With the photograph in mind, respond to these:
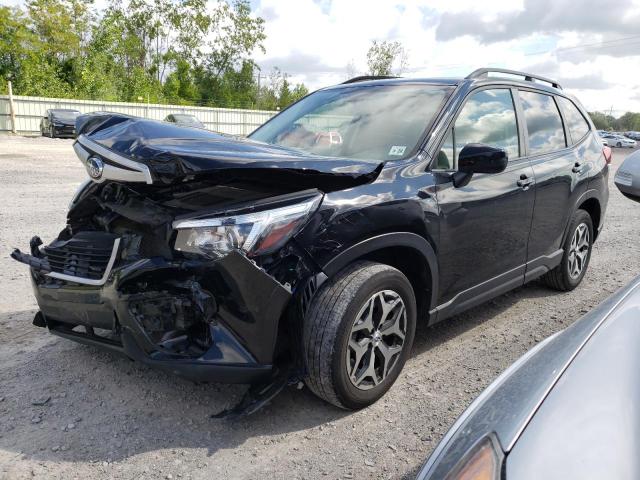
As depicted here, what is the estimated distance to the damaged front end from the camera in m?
2.45

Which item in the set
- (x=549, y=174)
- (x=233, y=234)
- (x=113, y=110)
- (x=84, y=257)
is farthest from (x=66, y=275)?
(x=113, y=110)

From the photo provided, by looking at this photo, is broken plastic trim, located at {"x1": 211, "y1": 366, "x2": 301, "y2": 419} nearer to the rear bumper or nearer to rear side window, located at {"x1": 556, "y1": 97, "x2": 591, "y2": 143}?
the rear bumper

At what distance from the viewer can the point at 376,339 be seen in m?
2.91

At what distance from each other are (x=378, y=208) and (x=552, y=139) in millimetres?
2379

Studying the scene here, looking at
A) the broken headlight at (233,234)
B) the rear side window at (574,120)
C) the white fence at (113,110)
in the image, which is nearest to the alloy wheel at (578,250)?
the rear side window at (574,120)

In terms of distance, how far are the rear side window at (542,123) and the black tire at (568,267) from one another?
687 millimetres

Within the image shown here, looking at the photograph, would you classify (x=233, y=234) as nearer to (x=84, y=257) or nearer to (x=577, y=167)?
(x=84, y=257)

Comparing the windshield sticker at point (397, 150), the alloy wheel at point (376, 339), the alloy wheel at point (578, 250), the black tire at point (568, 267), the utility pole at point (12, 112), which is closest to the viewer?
the alloy wheel at point (376, 339)

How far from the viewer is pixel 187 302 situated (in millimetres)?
2498

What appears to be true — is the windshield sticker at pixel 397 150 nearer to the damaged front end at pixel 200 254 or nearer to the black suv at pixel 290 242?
the black suv at pixel 290 242

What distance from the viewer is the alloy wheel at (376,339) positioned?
281 cm

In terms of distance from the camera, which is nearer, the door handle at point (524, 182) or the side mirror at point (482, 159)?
the side mirror at point (482, 159)

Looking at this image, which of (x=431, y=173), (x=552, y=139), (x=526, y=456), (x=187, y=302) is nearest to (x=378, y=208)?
(x=431, y=173)

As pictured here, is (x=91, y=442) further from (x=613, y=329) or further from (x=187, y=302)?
(x=613, y=329)
